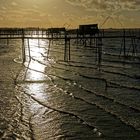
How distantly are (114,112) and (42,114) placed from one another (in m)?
2.85

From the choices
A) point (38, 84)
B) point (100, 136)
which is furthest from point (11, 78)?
point (100, 136)

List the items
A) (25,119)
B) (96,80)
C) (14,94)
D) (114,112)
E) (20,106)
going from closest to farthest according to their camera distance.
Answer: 1. (25,119)
2. (114,112)
3. (20,106)
4. (14,94)
5. (96,80)

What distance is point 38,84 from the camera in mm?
22297

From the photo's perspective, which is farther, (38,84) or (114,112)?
(38,84)

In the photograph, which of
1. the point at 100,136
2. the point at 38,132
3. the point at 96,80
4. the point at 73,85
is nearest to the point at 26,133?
the point at 38,132

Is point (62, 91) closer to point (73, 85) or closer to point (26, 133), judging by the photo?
point (73, 85)

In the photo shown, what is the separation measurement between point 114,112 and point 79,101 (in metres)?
2.59

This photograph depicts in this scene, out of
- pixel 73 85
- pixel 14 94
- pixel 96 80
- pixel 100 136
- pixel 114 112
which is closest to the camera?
pixel 100 136

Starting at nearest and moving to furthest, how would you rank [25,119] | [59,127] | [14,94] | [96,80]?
[59,127], [25,119], [14,94], [96,80]

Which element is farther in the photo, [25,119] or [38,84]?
[38,84]

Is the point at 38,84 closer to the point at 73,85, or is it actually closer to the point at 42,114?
the point at 73,85

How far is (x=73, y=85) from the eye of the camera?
2172 cm

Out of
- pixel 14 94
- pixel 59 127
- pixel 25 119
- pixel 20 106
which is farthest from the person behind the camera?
pixel 14 94

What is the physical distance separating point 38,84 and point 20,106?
248 inches
